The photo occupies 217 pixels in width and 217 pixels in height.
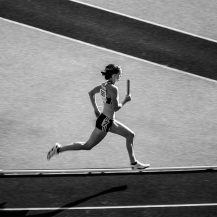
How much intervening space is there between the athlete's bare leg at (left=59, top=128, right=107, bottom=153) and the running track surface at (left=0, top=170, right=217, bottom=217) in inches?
20.9

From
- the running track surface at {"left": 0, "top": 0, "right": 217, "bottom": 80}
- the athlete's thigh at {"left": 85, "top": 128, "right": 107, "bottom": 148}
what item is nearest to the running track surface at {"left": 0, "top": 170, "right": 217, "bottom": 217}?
the athlete's thigh at {"left": 85, "top": 128, "right": 107, "bottom": 148}

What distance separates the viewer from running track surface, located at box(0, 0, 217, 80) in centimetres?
1400

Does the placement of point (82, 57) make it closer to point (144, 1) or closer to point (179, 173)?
point (144, 1)

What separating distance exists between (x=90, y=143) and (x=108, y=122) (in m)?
0.58

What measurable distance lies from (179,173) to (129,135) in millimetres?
1283

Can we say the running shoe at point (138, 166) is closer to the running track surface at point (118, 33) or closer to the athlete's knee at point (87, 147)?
the athlete's knee at point (87, 147)

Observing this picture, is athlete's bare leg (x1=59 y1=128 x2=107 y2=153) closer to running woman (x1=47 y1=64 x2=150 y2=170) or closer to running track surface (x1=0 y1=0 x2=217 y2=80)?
running woman (x1=47 y1=64 x2=150 y2=170)

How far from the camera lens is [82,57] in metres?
13.9

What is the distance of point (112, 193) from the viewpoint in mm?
10398

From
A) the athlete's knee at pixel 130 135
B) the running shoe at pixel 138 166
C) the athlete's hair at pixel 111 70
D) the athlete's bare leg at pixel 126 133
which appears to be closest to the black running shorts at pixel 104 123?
the athlete's bare leg at pixel 126 133

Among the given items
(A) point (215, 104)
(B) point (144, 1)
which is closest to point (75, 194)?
(A) point (215, 104)

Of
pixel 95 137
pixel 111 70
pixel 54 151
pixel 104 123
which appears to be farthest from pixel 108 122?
pixel 54 151

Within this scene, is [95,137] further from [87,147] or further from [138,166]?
[138,166]

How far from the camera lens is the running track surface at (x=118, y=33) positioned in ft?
45.9
